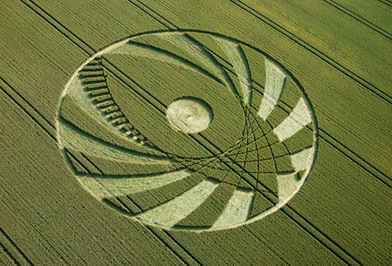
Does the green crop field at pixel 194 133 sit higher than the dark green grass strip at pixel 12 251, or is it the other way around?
the green crop field at pixel 194 133

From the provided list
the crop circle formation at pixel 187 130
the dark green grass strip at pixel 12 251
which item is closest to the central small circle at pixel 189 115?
the crop circle formation at pixel 187 130

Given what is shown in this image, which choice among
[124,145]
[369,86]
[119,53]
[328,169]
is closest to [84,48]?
[119,53]

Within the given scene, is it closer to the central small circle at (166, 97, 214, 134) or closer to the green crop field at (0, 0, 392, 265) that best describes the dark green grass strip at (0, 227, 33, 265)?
the green crop field at (0, 0, 392, 265)

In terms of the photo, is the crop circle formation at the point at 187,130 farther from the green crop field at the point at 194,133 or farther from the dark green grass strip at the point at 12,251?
the dark green grass strip at the point at 12,251

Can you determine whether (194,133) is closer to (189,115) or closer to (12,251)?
(189,115)

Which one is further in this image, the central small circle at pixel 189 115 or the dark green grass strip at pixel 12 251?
the central small circle at pixel 189 115

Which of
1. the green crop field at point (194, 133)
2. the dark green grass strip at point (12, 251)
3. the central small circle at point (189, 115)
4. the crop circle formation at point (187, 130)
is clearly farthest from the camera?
the central small circle at point (189, 115)

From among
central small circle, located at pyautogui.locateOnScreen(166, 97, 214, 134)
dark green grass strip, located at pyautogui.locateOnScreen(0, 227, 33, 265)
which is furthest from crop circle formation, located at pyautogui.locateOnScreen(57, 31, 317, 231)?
dark green grass strip, located at pyautogui.locateOnScreen(0, 227, 33, 265)

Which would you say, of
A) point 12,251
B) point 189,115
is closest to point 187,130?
point 189,115
